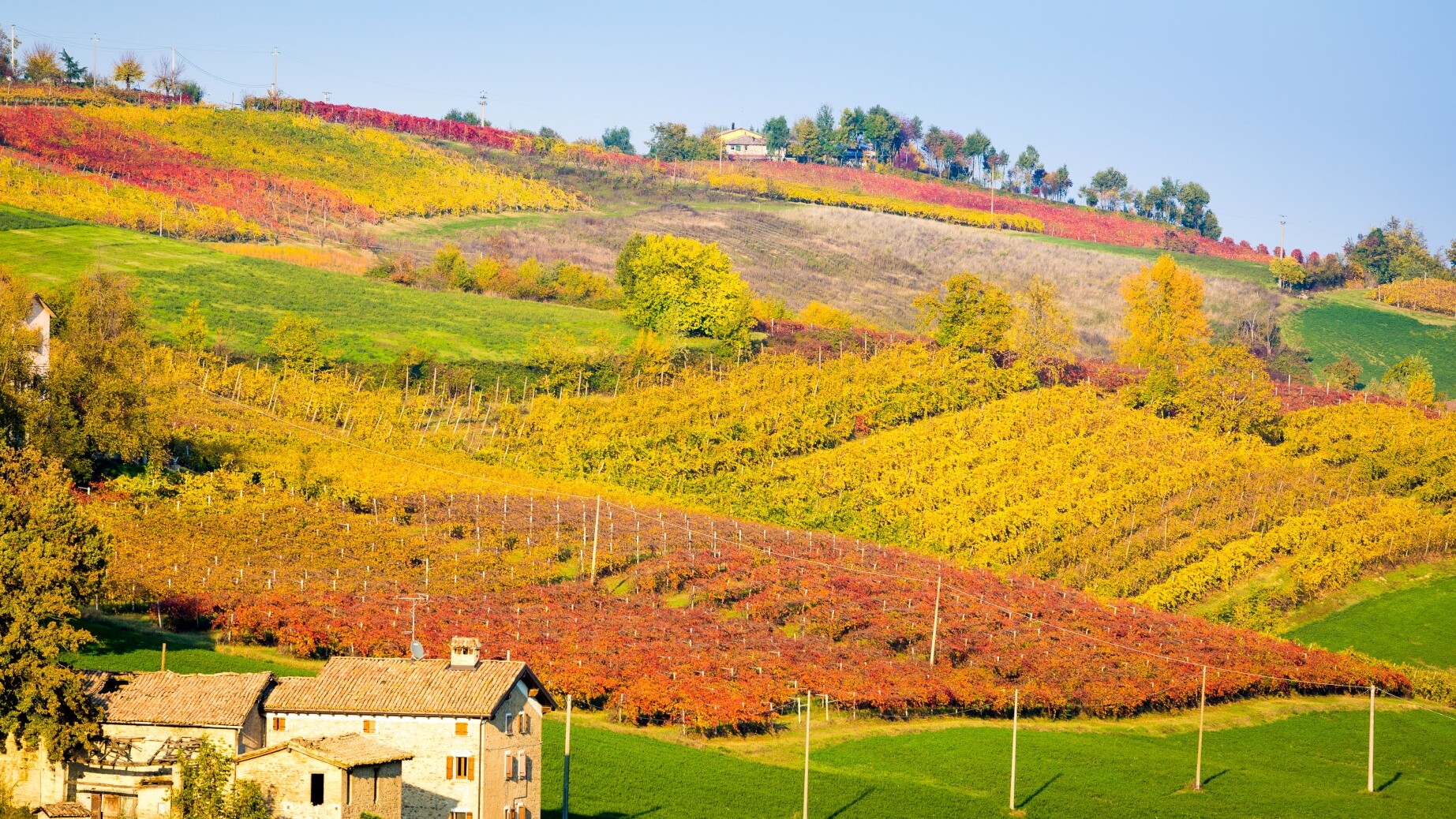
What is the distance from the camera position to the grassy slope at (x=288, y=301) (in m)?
117

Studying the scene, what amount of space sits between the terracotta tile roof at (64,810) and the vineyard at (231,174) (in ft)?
337

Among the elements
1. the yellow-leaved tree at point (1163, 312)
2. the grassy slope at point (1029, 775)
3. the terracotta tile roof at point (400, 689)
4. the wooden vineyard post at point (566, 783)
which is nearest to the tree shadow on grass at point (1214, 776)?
the grassy slope at point (1029, 775)

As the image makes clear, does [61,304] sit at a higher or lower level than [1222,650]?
higher

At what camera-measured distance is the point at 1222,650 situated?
76000 millimetres

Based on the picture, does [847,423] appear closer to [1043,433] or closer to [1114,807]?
[1043,433]

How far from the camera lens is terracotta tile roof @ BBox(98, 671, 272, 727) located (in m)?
43.9

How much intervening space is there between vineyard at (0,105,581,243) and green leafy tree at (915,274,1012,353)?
201 ft

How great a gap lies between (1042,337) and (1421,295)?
221 ft

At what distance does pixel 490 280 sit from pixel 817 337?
106 feet

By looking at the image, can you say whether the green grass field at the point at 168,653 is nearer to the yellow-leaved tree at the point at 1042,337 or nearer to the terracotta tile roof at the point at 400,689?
the terracotta tile roof at the point at 400,689

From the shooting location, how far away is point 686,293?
130875 millimetres

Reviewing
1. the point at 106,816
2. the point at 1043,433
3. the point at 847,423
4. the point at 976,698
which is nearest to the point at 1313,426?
the point at 1043,433

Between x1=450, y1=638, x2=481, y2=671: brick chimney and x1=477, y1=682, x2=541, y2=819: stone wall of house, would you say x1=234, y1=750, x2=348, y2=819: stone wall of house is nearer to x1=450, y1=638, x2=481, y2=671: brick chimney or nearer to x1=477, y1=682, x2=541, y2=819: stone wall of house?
x1=477, y1=682, x2=541, y2=819: stone wall of house

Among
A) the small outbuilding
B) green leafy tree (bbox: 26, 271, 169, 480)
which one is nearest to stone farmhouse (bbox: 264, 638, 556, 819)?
the small outbuilding
